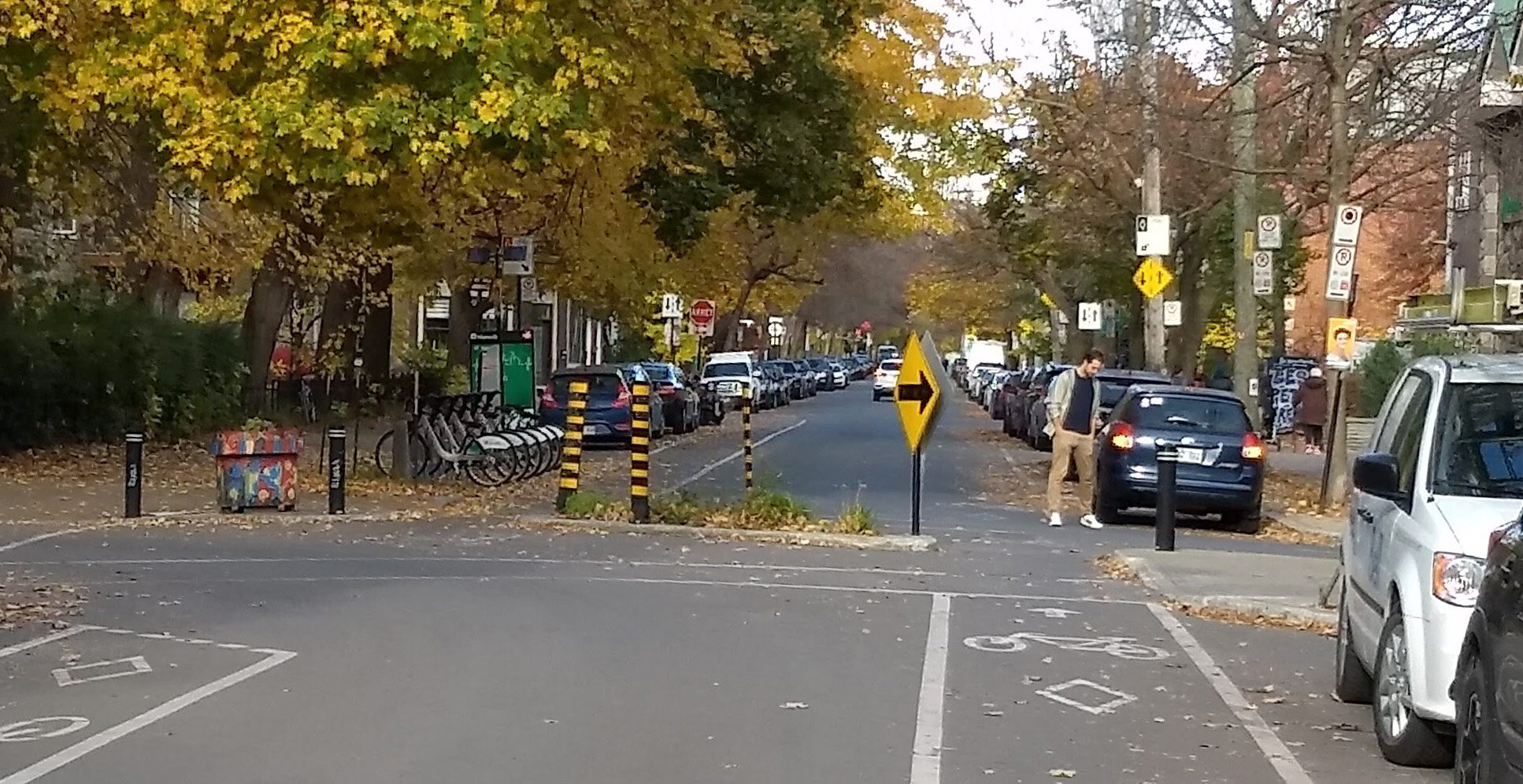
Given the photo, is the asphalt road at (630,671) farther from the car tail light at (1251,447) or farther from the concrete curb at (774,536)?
the car tail light at (1251,447)

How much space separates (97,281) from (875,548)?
64.7 feet

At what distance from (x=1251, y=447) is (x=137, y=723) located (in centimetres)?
1517

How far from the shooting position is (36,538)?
58.5ft

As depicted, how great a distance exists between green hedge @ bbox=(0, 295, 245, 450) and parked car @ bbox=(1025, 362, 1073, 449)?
14.5 meters

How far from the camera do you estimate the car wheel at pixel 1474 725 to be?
664 cm

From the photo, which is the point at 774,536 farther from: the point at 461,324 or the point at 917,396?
the point at 461,324

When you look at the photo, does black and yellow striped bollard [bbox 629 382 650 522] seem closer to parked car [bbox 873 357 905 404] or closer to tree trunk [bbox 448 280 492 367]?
tree trunk [bbox 448 280 492 367]

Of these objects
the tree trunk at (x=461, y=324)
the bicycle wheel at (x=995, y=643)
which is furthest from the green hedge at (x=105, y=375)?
the bicycle wheel at (x=995, y=643)

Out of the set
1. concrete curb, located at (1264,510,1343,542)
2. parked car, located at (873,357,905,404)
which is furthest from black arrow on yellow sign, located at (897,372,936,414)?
parked car, located at (873,357,905,404)

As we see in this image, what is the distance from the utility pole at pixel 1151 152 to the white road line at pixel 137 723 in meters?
15.6

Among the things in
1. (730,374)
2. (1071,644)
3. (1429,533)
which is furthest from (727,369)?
(1429,533)

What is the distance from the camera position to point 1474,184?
129 feet

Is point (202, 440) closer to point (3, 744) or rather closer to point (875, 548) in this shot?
point (875, 548)

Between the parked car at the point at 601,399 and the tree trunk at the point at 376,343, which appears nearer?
the parked car at the point at 601,399
